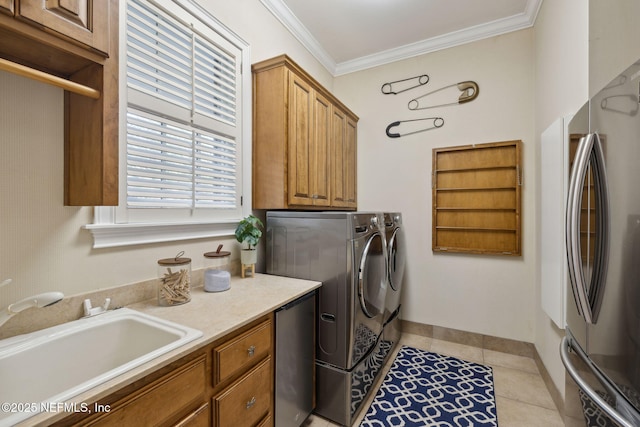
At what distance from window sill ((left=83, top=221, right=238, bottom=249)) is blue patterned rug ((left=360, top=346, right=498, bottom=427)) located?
152 cm

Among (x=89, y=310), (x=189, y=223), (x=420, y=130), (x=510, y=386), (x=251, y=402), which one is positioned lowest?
(x=510, y=386)

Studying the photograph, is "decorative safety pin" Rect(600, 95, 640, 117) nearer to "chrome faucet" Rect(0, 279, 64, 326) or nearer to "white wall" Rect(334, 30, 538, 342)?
"chrome faucet" Rect(0, 279, 64, 326)

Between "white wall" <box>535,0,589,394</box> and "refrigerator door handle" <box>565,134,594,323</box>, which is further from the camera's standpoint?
"white wall" <box>535,0,589,394</box>

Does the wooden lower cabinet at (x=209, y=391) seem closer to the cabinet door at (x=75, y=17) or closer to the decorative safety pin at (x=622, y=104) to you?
the cabinet door at (x=75, y=17)

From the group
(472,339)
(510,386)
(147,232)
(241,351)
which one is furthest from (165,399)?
(472,339)

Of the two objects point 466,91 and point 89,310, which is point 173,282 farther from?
point 466,91

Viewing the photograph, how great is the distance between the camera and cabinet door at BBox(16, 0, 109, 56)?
0.83 metres

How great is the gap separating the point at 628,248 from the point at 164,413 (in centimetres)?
142

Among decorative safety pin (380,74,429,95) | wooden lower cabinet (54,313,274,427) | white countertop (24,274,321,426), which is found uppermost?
decorative safety pin (380,74,429,95)

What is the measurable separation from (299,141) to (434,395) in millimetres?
2040

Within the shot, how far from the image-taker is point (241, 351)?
1.14 m

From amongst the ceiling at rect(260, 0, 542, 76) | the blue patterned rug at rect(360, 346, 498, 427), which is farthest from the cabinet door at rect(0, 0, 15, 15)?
the blue patterned rug at rect(360, 346, 498, 427)

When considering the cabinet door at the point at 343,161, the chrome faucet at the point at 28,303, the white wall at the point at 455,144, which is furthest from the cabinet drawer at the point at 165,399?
the white wall at the point at 455,144

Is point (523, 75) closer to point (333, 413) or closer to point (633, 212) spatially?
point (633, 212)
